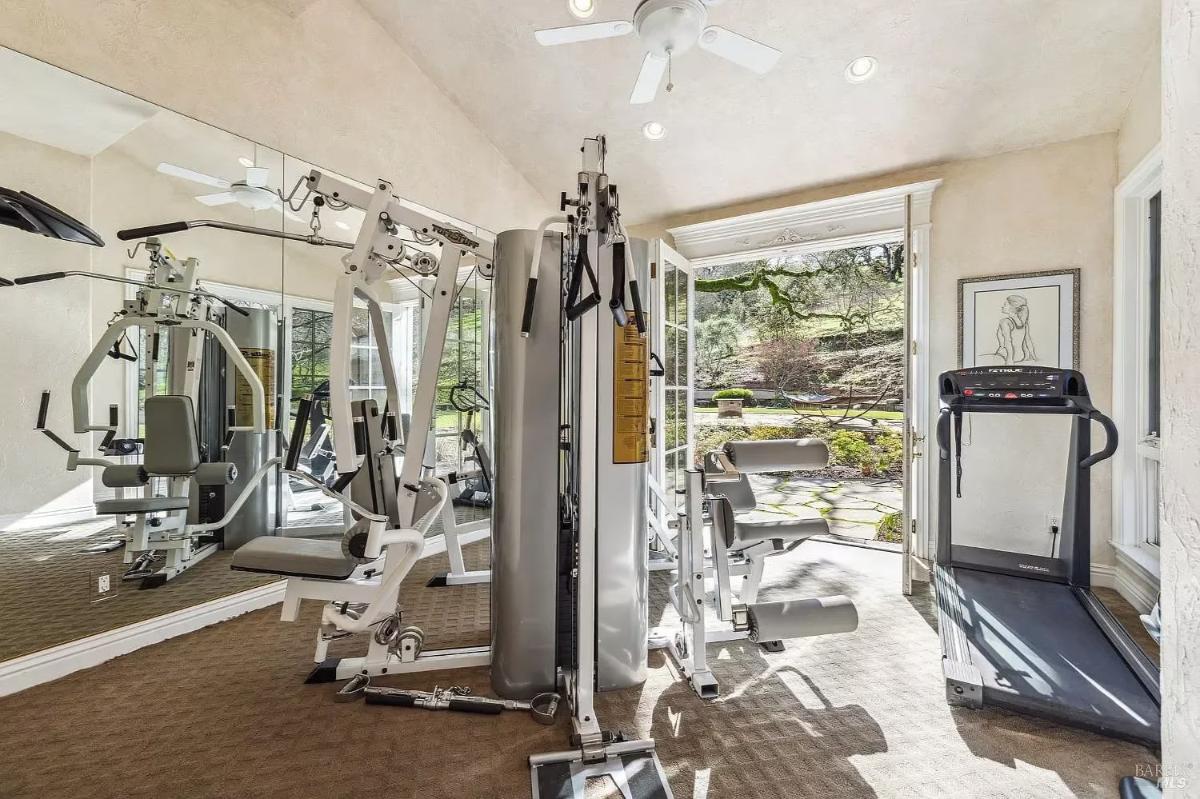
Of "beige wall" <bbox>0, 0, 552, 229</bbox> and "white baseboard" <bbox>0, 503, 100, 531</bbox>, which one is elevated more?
"beige wall" <bbox>0, 0, 552, 229</bbox>

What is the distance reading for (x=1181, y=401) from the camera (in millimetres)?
630

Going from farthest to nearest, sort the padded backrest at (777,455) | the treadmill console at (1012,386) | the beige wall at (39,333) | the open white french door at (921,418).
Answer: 1. the open white french door at (921,418)
2. the treadmill console at (1012,386)
3. the padded backrest at (777,455)
4. the beige wall at (39,333)

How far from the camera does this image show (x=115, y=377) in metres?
2.46

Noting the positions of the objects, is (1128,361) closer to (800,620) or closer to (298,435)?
(800,620)

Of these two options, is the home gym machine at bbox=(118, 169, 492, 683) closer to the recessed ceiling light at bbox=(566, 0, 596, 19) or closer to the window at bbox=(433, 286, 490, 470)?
the recessed ceiling light at bbox=(566, 0, 596, 19)

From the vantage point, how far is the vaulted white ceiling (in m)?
2.73

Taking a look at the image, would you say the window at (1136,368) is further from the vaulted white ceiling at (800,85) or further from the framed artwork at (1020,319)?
the vaulted white ceiling at (800,85)

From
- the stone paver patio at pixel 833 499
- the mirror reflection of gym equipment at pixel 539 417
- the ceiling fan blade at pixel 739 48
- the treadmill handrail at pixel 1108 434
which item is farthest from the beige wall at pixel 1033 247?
the stone paver patio at pixel 833 499

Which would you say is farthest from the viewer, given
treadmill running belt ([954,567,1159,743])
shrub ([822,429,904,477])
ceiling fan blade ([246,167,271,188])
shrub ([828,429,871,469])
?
shrub ([828,429,871,469])

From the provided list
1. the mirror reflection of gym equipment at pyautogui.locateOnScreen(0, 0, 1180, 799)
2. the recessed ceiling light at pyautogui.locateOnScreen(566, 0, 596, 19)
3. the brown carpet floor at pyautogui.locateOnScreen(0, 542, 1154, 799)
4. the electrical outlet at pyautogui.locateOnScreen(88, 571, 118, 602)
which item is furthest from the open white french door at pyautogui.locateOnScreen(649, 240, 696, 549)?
the electrical outlet at pyautogui.locateOnScreen(88, 571, 118, 602)

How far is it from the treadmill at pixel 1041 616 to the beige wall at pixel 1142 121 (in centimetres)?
139

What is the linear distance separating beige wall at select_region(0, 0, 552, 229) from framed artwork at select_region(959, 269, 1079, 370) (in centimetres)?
340

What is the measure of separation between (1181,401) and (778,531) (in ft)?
6.61

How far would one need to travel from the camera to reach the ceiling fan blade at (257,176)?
9.34 ft
